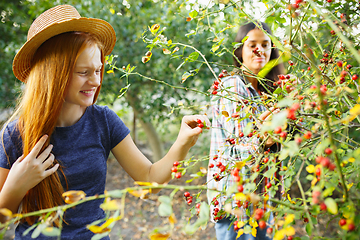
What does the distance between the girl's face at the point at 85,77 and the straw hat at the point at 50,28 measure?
0.41 feet

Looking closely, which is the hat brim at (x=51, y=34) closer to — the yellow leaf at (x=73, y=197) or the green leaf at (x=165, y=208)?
the yellow leaf at (x=73, y=197)

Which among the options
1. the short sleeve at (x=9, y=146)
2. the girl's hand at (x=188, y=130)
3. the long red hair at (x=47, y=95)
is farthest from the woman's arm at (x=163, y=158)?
the short sleeve at (x=9, y=146)

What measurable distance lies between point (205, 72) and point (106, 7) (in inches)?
64.9

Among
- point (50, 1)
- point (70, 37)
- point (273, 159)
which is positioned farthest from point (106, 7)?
point (273, 159)

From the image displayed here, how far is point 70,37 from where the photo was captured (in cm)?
117

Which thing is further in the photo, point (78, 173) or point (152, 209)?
point (152, 209)

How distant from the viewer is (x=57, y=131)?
1305 mm

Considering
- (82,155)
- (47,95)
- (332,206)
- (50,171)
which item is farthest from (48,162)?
(332,206)

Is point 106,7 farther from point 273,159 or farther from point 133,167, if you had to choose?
point 273,159

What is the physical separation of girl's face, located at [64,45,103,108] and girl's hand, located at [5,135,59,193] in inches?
9.4

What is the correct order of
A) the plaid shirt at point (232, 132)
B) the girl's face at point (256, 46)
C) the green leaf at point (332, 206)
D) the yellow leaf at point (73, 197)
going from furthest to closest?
the girl's face at point (256, 46), the plaid shirt at point (232, 132), the yellow leaf at point (73, 197), the green leaf at point (332, 206)

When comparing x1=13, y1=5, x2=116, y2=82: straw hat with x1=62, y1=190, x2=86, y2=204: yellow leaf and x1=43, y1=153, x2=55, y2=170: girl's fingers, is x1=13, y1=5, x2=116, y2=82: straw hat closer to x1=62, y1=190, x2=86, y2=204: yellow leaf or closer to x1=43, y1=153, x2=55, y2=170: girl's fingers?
x1=43, y1=153, x2=55, y2=170: girl's fingers

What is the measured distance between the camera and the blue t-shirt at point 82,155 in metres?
1.22

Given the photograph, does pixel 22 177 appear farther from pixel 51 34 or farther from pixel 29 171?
pixel 51 34
